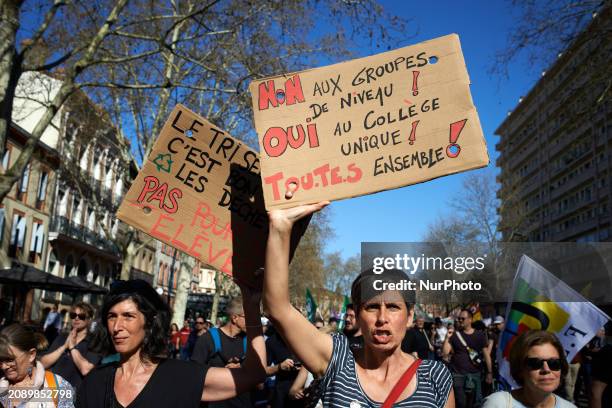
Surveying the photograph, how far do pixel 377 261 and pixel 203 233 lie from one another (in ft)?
2.77

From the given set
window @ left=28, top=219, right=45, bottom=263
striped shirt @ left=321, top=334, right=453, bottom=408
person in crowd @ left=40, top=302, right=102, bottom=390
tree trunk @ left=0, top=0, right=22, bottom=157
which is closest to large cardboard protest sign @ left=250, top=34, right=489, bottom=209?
striped shirt @ left=321, top=334, right=453, bottom=408

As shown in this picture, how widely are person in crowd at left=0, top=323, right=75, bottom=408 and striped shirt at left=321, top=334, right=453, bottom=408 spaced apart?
147 cm

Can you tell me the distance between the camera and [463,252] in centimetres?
354

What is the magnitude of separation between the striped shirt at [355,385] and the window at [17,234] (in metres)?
34.8

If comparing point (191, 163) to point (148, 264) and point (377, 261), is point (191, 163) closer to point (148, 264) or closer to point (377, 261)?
point (377, 261)

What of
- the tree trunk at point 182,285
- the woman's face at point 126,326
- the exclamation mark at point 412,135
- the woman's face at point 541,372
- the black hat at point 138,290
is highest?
the tree trunk at point 182,285

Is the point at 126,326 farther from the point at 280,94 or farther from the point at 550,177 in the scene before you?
the point at 550,177

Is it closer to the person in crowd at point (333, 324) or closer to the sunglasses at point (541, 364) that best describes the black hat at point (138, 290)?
the sunglasses at point (541, 364)

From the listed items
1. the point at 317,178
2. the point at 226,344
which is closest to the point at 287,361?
the point at 226,344

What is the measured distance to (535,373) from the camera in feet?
10.4

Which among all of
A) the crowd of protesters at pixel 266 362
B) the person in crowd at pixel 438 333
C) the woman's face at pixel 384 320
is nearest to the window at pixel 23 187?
the person in crowd at pixel 438 333

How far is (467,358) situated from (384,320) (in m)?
7.74

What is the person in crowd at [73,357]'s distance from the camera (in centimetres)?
506

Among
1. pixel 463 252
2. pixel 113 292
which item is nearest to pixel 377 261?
pixel 463 252
